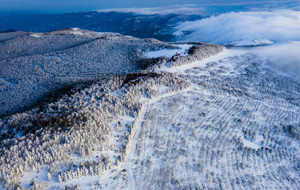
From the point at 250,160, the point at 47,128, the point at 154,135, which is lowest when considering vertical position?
the point at 250,160

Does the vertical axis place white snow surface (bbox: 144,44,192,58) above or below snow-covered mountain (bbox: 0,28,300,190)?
above

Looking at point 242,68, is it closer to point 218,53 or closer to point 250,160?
point 218,53

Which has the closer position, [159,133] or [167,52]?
[159,133]

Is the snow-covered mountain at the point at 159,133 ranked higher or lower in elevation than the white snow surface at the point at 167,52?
lower

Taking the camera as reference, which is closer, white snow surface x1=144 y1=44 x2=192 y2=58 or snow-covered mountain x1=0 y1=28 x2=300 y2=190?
snow-covered mountain x1=0 y1=28 x2=300 y2=190

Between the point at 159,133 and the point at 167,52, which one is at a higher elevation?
the point at 167,52

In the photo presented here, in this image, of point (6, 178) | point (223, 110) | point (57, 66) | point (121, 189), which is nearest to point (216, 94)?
point (223, 110)

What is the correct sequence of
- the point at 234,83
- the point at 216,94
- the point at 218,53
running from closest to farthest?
the point at 216,94 → the point at 234,83 → the point at 218,53

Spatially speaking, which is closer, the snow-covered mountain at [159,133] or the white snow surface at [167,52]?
the snow-covered mountain at [159,133]
